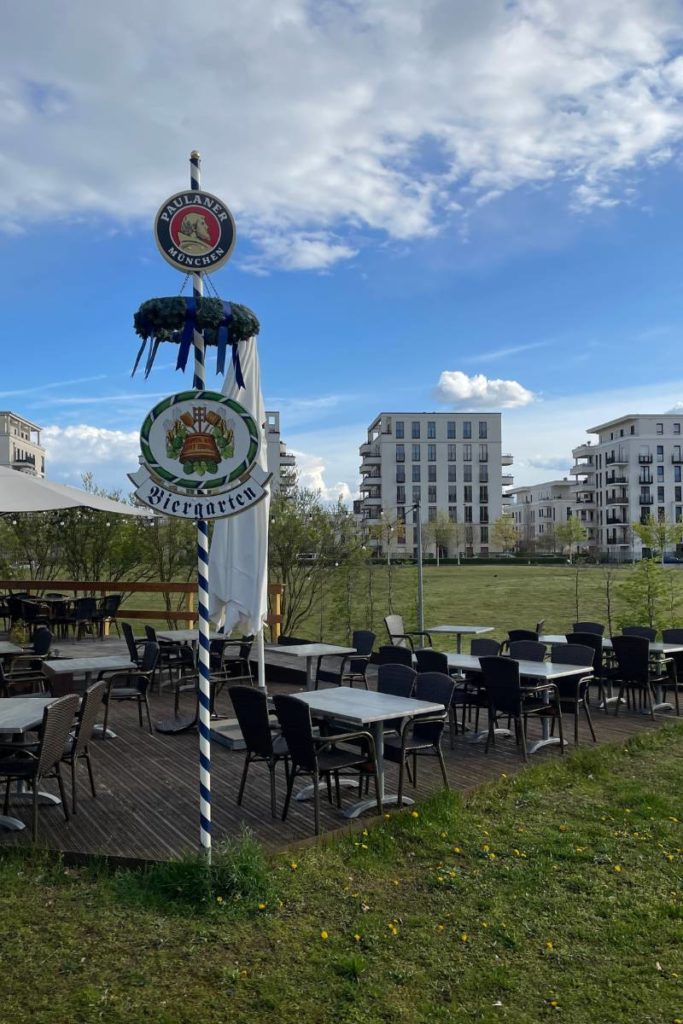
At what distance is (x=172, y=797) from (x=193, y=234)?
12.2 feet

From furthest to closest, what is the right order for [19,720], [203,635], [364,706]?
[364,706] → [19,720] → [203,635]

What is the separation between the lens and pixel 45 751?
4762 millimetres

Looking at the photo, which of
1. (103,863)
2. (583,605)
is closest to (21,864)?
(103,863)

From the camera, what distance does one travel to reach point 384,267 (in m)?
12.7

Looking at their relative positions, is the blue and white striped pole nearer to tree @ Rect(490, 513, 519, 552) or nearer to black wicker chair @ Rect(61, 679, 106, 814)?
black wicker chair @ Rect(61, 679, 106, 814)

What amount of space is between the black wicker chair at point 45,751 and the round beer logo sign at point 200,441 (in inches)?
68.8

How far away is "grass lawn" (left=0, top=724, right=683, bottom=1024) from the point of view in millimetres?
3080

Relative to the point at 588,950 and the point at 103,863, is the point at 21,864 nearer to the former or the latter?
the point at 103,863

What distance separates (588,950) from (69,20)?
28.0ft

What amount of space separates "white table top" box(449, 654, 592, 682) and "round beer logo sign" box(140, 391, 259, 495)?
3.80 meters

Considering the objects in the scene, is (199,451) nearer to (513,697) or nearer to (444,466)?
(513,697)

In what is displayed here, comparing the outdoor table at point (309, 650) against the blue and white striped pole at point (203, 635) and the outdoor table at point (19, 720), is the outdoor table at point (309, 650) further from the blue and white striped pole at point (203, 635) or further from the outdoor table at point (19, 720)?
the blue and white striped pole at point (203, 635)

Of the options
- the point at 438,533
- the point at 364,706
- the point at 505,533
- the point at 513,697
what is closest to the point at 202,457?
the point at 364,706

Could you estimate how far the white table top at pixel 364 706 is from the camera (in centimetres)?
519
